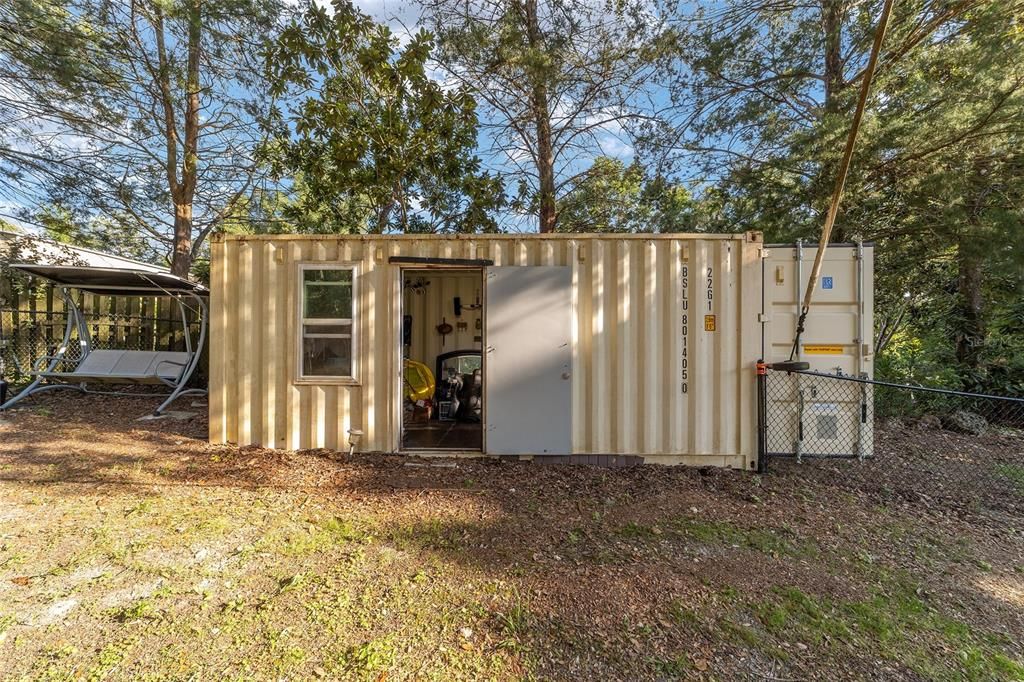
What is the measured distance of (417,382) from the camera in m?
6.52

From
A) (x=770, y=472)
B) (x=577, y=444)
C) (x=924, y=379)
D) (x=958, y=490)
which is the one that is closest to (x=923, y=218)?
(x=924, y=379)

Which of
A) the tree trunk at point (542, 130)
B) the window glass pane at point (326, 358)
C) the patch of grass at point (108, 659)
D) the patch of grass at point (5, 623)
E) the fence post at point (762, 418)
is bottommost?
the patch of grass at point (108, 659)

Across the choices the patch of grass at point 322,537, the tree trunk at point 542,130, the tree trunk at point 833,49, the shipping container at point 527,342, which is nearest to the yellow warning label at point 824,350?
the shipping container at point 527,342

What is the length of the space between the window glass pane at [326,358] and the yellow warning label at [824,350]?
15.6 feet

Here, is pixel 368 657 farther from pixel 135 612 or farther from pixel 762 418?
pixel 762 418

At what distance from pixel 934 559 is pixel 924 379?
5.24 metres

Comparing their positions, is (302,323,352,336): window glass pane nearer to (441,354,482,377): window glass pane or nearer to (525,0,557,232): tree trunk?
(441,354,482,377): window glass pane

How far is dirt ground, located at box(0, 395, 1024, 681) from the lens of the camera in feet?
6.32

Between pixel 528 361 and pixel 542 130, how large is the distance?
4.97 m

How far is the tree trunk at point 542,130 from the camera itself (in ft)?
23.8

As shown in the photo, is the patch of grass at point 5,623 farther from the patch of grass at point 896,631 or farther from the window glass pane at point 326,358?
the patch of grass at point 896,631

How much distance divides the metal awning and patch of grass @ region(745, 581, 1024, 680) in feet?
22.4

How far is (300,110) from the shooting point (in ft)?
21.2

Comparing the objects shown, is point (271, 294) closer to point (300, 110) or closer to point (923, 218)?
point (300, 110)
